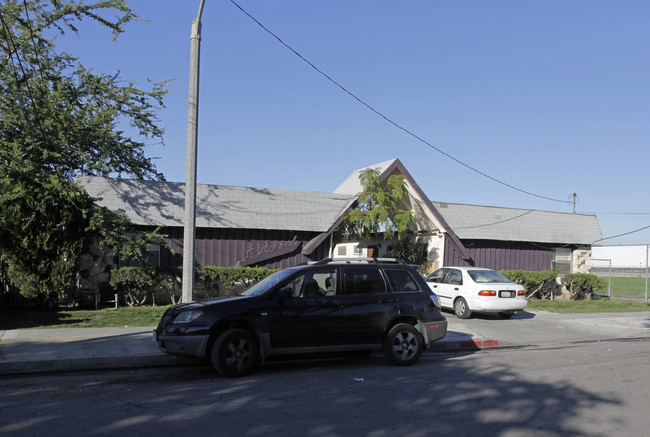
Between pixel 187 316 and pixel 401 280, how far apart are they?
3.69 metres

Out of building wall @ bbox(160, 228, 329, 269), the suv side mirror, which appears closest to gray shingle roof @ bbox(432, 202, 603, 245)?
building wall @ bbox(160, 228, 329, 269)

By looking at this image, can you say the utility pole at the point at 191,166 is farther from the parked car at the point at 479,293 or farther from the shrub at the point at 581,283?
the shrub at the point at 581,283

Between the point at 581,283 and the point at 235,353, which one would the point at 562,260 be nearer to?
the point at 581,283


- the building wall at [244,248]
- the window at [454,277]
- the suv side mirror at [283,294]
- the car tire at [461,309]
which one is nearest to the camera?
the suv side mirror at [283,294]

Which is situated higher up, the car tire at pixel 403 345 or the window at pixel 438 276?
the window at pixel 438 276

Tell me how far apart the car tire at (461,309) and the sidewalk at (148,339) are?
210 millimetres

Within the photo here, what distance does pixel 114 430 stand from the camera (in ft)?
17.6

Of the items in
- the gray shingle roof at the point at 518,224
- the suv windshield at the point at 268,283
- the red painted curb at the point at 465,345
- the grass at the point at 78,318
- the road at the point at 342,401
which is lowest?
the red painted curb at the point at 465,345

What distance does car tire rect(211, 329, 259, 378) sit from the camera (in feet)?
25.6

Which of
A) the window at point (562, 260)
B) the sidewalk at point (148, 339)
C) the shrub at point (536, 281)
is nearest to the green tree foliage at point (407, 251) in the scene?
the shrub at point (536, 281)

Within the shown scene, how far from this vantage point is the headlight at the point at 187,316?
7832mm

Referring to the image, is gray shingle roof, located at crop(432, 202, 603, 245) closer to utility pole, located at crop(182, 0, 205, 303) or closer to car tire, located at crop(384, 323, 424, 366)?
car tire, located at crop(384, 323, 424, 366)

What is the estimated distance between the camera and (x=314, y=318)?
27.6 ft

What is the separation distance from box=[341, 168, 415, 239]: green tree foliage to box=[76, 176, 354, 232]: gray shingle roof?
2.09 feet
